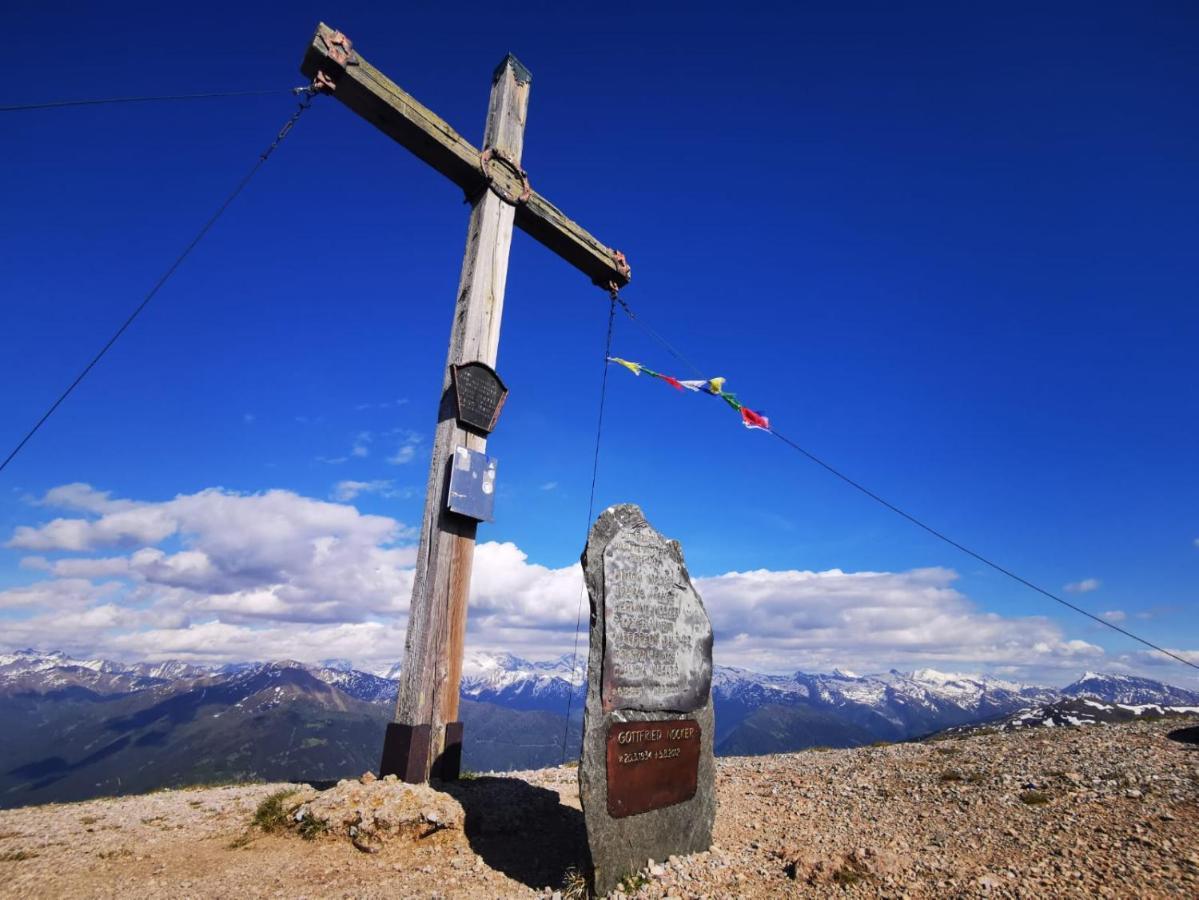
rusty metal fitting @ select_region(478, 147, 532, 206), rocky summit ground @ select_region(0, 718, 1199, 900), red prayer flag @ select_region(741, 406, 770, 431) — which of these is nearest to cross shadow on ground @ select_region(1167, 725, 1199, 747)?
rocky summit ground @ select_region(0, 718, 1199, 900)

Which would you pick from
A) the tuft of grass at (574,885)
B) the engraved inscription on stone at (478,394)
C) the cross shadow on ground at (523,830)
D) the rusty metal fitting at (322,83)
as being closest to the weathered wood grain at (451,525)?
the engraved inscription on stone at (478,394)

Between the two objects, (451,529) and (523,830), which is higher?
(451,529)

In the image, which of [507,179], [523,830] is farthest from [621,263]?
[523,830]

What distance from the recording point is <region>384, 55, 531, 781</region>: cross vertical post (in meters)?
7.22

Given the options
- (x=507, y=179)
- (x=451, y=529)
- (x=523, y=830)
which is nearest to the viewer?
(x=523, y=830)

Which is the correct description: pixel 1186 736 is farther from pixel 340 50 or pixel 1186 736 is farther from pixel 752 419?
pixel 340 50

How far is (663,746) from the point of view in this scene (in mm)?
6387

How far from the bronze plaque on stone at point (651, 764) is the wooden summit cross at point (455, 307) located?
7.98ft

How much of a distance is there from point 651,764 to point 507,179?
871 centimetres

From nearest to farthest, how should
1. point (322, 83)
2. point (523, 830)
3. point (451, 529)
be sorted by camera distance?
point (523, 830), point (451, 529), point (322, 83)

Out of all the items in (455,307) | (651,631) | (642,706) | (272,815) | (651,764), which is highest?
(455,307)

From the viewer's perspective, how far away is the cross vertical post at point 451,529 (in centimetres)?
722

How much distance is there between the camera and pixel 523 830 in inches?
270

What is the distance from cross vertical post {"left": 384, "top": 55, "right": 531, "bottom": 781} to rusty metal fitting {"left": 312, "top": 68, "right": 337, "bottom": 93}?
2427 mm
